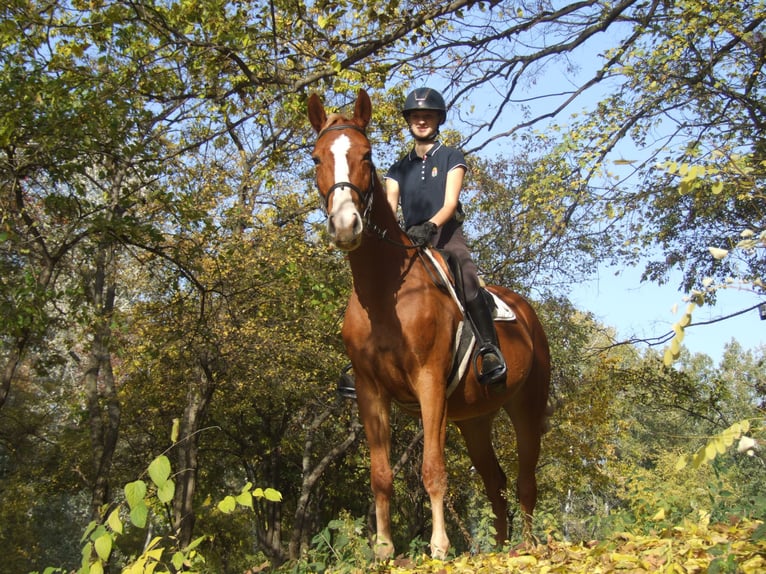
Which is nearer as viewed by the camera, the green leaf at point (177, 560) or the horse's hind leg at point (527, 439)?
the green leaf at point (177, 560)

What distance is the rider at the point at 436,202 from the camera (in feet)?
22.6

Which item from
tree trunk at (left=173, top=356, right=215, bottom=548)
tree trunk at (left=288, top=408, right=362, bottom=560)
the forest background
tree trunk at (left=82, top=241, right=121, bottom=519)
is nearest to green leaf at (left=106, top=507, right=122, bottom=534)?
the forest background

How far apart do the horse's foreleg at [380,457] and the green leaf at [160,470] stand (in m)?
2.82

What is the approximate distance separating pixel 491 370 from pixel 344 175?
2.31 m

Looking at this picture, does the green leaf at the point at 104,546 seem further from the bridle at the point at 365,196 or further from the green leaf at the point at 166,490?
the bridle at the point at 365,196

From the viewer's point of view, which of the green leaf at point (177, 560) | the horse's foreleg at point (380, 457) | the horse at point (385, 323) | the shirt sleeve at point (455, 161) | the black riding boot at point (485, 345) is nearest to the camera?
the green leaf at point (177, 560)

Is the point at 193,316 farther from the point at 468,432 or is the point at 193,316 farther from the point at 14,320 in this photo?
the point at 468,432

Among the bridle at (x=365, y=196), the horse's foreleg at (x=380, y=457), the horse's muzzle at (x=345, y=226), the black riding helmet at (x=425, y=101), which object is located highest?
the black riding helmet at (x=425, y=101)

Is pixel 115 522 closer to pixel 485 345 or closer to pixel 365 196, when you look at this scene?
pixel 365 196

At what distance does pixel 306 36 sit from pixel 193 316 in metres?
12.2

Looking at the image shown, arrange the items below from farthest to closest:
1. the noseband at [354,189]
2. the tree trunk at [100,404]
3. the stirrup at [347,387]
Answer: the tree trunk at [100,404] < the stirrup at [347,387] < the noseband at [354,189]

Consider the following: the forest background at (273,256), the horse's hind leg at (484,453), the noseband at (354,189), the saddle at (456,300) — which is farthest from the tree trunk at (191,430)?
the noseband at (354,189)

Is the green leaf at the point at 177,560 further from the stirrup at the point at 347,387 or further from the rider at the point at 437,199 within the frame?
the rider at the point at 437,199

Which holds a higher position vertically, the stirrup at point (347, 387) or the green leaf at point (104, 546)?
the stirrup at point (347, 387)
